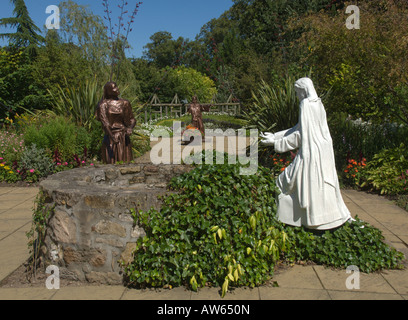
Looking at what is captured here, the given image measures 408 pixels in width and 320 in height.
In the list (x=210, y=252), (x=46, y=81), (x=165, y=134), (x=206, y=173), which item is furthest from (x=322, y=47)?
(x=46, y=81)

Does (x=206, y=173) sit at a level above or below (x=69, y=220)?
above

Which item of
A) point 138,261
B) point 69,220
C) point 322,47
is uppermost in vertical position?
point 322,47

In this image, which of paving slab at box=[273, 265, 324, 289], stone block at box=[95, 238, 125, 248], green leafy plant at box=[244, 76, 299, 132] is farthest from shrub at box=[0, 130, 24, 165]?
paving slab at box=[273, 265, 324, 289]

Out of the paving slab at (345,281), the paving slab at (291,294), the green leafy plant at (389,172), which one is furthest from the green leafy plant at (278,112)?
the paving slab at (291,294)

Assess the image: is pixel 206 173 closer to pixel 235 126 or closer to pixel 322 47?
pixel 322 47

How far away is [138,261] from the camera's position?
3369mm

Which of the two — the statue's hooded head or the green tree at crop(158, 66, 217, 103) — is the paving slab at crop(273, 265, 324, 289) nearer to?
the statue's hooded head

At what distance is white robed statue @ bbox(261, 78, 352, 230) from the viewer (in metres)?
3.75

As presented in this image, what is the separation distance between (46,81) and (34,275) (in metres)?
11.8

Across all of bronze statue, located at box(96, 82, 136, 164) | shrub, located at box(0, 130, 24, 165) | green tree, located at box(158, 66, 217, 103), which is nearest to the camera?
bronze statue, located at box(96, 82, 136, 164)

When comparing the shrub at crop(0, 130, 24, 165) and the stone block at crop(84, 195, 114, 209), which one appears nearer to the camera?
the stone block at crop(84, 195, 114, 209)

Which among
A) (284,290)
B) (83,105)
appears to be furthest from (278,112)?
(284,290)

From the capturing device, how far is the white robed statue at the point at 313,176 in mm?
3750

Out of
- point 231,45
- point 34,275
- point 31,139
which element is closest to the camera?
point 34,275
